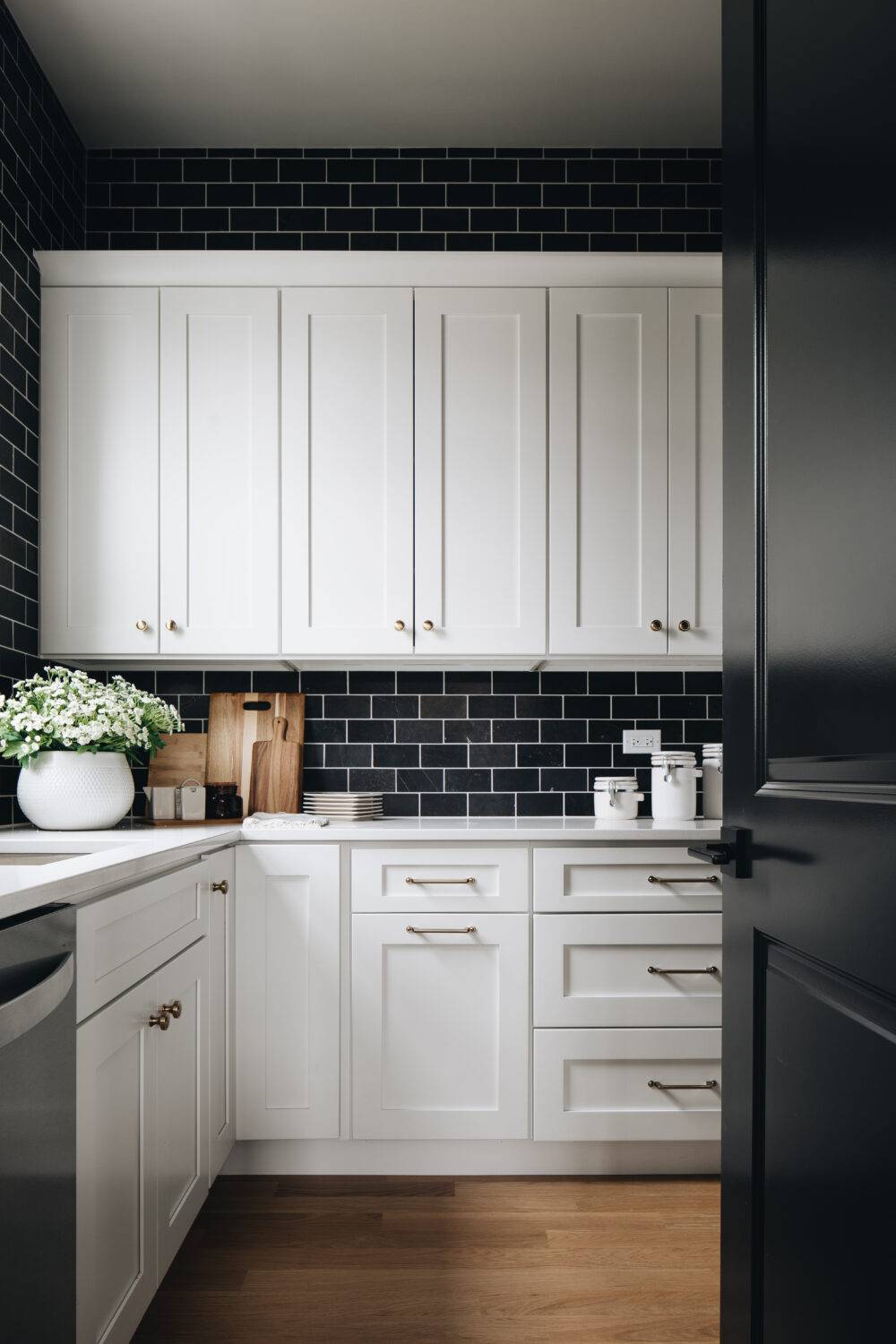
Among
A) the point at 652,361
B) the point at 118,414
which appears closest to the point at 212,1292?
the point at 118,414

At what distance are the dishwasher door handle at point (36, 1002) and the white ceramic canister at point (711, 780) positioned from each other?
81.8 inches

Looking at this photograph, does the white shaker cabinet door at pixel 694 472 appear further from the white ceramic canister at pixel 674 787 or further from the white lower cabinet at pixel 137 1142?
the white lower cabinet at pixel 137 1142

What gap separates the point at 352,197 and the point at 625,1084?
2.82 metres

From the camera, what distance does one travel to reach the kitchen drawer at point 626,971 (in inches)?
99.1

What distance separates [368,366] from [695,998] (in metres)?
1.98

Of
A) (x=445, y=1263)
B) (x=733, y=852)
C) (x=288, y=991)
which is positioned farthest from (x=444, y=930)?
(x=733, y=852)

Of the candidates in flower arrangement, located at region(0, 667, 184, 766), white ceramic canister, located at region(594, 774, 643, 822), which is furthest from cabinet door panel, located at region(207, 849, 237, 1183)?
white ceramic canister, located at region(594, 774, 643, 822)

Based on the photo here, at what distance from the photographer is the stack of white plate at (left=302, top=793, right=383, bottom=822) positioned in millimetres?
2840

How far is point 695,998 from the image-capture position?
2535mm

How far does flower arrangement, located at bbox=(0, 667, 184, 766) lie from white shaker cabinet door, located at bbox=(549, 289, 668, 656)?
120 cm

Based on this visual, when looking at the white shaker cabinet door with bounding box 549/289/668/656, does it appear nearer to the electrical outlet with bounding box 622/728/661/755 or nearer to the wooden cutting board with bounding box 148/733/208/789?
the electrical outlet with bounding box 622/728/661/755

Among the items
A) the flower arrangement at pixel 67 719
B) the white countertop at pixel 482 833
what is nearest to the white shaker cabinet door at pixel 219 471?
the flower arrangement at pixel 67 719

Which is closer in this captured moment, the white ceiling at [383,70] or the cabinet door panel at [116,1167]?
the cabinet door panel at [116,1167]

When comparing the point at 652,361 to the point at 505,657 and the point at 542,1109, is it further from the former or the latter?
the point at 542,1109
